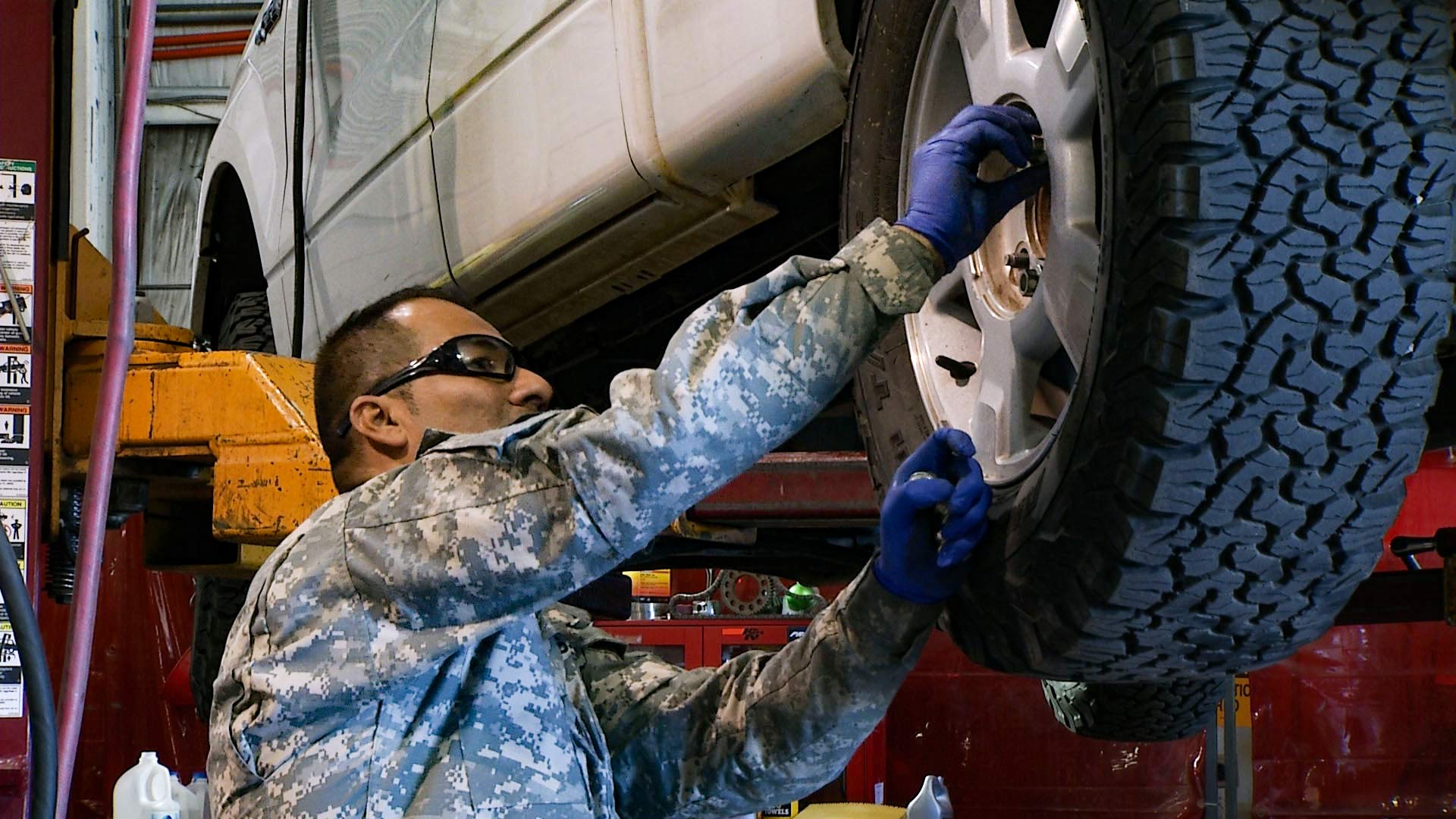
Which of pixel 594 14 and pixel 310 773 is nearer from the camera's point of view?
pixel 310 773

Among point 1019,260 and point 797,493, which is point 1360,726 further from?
point 1019,260

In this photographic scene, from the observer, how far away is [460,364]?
5.58ft

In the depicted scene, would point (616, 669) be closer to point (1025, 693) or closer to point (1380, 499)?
point (1380, 499)

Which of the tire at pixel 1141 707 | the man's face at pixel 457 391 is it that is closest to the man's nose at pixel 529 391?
the man's face at pixel 457 391

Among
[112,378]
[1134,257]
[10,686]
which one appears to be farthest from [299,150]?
[1134,257]

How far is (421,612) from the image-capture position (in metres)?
1.41

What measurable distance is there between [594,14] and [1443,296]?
133 cm

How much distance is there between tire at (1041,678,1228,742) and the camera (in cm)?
232

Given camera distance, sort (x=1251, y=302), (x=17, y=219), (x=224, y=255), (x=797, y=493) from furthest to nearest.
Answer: (x=224, y=255)
(x=797, y=493)
(x=17, y=219)
(x=1251, y=302)

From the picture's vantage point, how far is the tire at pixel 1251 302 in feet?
3.51

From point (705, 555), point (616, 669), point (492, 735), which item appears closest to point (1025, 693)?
point (705, 555)

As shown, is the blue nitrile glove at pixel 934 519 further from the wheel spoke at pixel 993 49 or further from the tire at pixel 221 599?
the tire at pixel 221 599

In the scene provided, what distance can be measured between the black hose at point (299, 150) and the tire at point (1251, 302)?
2.38 meters

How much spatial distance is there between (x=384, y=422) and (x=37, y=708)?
52 centimetres
